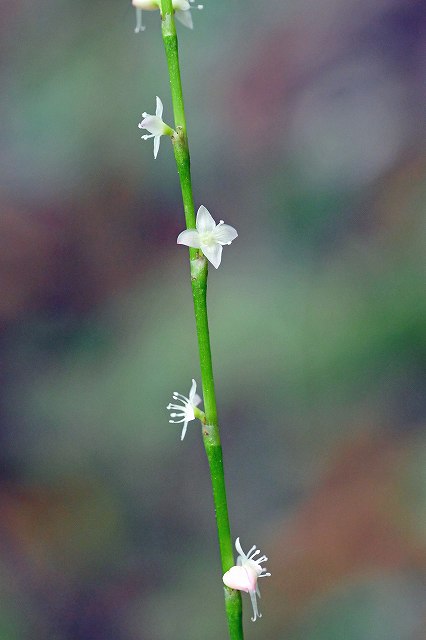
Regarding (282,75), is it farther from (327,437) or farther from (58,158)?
(327,437)

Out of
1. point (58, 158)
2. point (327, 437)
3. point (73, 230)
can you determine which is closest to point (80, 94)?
point (58, 158)

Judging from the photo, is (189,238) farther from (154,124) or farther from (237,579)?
(237,579)

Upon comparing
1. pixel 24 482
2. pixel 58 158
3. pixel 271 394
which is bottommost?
pixel 24 482

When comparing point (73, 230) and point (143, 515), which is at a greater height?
point (73, 230)

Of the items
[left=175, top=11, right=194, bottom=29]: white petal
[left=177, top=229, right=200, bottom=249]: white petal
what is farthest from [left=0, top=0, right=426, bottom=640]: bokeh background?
[left=177, top=229, right=200, bottom=249]: white petal

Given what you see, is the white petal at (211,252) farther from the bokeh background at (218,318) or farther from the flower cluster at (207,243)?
the bokeh background at (218,318)

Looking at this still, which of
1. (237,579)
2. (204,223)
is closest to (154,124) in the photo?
(204,223)
